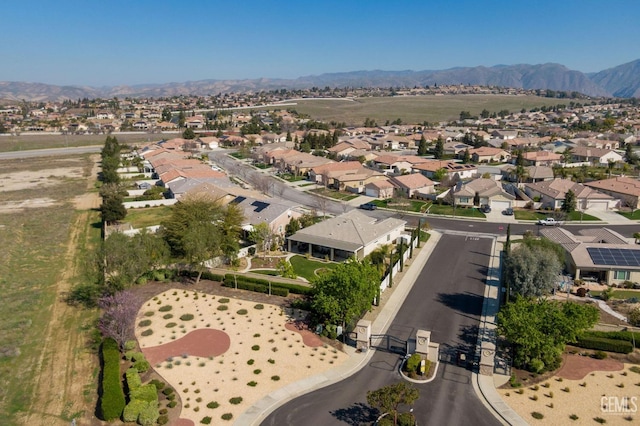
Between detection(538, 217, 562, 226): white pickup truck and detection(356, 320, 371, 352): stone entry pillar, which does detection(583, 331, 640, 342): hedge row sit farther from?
detection(538, 217, 562, 226): white pickup truck

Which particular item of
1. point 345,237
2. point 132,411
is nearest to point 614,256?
point 345,237

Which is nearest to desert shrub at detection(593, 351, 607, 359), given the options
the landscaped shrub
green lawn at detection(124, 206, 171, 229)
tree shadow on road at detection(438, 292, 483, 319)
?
tree shadow on road at detection(438, 292, 483, 319)

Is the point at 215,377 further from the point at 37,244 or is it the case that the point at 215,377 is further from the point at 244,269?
the point at 37,244

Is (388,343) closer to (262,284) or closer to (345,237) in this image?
(262,284)

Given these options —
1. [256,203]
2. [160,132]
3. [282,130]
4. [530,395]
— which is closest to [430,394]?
[530,395]

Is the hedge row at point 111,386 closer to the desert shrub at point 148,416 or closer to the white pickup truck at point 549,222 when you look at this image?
the desert shrub at point 148,416
